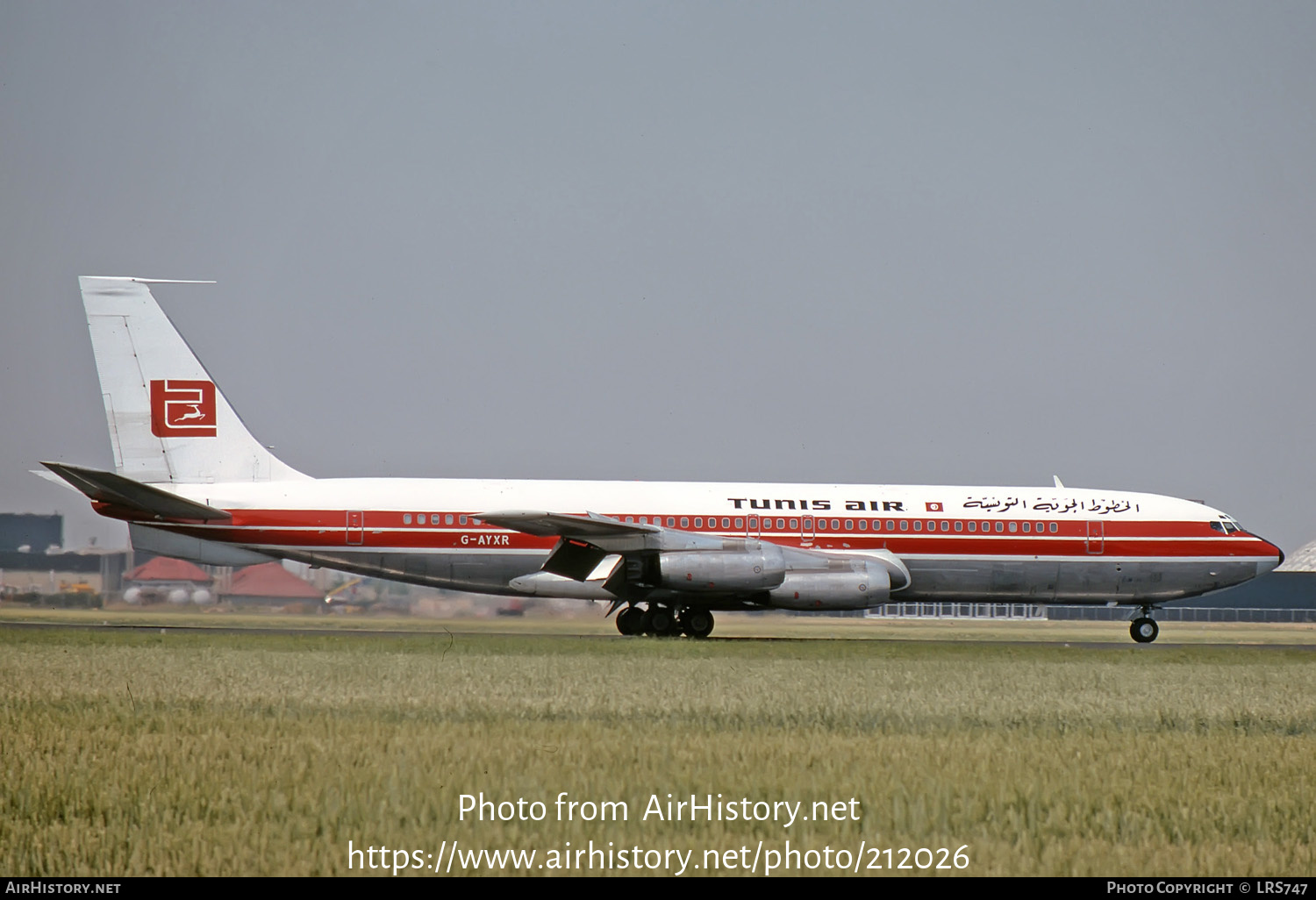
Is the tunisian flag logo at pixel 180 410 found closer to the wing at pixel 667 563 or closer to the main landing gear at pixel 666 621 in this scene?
the wing at pixel 667 563

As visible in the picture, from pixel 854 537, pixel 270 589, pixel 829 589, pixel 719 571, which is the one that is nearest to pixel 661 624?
pixel 719 571

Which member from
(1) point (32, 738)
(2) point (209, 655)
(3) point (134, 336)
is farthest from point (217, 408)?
(1) point (32, 738)

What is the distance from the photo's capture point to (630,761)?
931 centimetres

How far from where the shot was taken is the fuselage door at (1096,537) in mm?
29922

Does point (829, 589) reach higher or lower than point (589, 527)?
lower

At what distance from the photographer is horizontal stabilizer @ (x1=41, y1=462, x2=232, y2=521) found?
25.2m

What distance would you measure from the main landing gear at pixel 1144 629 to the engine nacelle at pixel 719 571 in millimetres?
9658

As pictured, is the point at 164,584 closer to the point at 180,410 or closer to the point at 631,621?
the point at 180,410

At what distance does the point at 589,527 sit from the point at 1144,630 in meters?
13.8

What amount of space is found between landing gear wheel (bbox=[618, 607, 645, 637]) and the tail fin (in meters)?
8.30

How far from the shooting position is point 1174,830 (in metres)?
7.47

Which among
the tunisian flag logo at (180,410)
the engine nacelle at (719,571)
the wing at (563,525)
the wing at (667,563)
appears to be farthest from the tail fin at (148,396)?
the engine nacelle at (719,571)

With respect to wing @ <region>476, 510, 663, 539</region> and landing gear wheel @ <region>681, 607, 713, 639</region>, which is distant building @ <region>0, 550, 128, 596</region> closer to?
wing @ <region>476, 510, 663, 539</region>

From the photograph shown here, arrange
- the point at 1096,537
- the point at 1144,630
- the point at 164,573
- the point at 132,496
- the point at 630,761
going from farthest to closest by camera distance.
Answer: the point at 164,573 → the point at 1144,630 → the point at 1096,537 → the point at 132,496 → the point at 630,761
